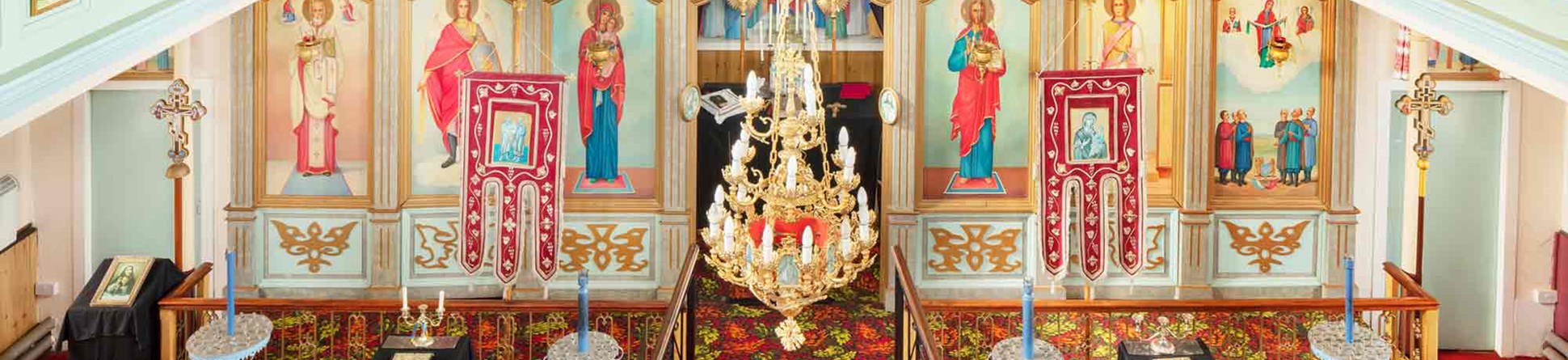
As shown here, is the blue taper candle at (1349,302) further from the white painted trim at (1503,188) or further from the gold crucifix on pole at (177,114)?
the gold crucifix on pole at (177,114)

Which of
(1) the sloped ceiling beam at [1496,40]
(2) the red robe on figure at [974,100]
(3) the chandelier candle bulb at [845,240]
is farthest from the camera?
(2) the red robe on figure at [974,100]

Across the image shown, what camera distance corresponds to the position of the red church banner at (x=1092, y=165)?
10281mm

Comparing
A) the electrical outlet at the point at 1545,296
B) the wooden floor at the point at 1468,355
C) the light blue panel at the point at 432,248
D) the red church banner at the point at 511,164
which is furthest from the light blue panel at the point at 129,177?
the electrical outlet at the point at 1545,296

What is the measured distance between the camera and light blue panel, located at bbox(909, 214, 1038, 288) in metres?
11.3

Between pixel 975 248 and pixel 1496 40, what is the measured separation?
5.75 meters

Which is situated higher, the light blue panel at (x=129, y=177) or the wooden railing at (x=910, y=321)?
the light blue panel at (x=129, y=177)

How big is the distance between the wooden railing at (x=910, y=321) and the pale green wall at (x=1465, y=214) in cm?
413

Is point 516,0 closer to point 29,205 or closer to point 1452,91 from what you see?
point 29,205

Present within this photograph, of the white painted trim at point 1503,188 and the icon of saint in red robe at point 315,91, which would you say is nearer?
the white painted trim at point 1503,188

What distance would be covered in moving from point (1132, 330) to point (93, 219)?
24.9ft

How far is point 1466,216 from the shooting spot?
1073 cm

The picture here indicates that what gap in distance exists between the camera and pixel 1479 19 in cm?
607

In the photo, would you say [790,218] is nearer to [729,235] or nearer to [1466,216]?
[729,235]

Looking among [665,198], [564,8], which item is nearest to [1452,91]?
[665,198]
